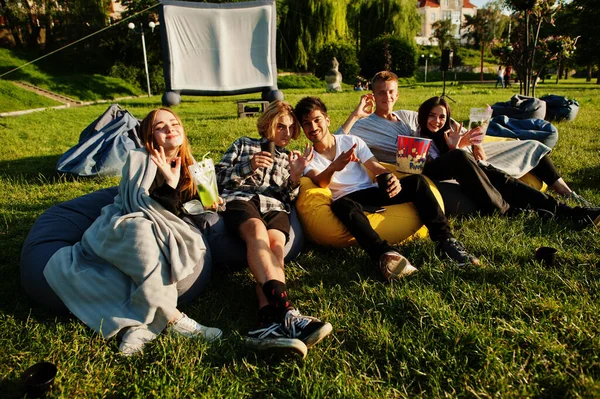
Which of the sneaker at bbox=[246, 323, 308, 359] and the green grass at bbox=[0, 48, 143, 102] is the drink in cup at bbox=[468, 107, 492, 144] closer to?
the sneaker at bbox=[246, 323, 308, 359]

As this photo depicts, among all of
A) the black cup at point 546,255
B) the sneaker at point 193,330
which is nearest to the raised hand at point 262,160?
the sneaker at point 193,330

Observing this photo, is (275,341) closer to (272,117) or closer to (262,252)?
(262,252)

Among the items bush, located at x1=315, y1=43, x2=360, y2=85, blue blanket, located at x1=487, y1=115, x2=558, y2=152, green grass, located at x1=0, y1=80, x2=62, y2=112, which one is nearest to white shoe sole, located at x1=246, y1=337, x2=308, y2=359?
blue blanket, located at x1=487, y1=115, x2=558, y2=152

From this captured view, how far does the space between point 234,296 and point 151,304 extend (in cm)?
62

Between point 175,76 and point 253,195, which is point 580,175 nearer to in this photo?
point 253,195

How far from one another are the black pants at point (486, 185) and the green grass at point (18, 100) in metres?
16.4

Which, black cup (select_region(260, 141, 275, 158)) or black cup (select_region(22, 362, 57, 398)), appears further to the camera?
black cup (select_region(260, 141, 275, 158))

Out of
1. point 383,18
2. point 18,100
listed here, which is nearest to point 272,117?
point 18,100

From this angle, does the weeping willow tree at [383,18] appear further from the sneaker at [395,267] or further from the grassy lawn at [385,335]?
the sneaker at [395,267]

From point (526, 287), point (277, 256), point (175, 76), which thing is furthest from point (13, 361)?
Result: point (175, 76)

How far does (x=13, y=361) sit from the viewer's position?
2.15 meters

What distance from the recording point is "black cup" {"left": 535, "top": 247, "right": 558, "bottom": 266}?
287cm

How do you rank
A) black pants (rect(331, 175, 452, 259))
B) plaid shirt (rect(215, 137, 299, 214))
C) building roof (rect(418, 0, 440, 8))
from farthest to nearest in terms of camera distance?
1. building roof (rect(418, 0, 440, 8))
2. plaid shirt (rect(215, 137, 299, 214))
3. black pants (rect(331, 175, 452, 259))

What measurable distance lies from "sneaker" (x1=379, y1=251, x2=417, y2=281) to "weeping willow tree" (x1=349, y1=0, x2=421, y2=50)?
33546 millimetres
